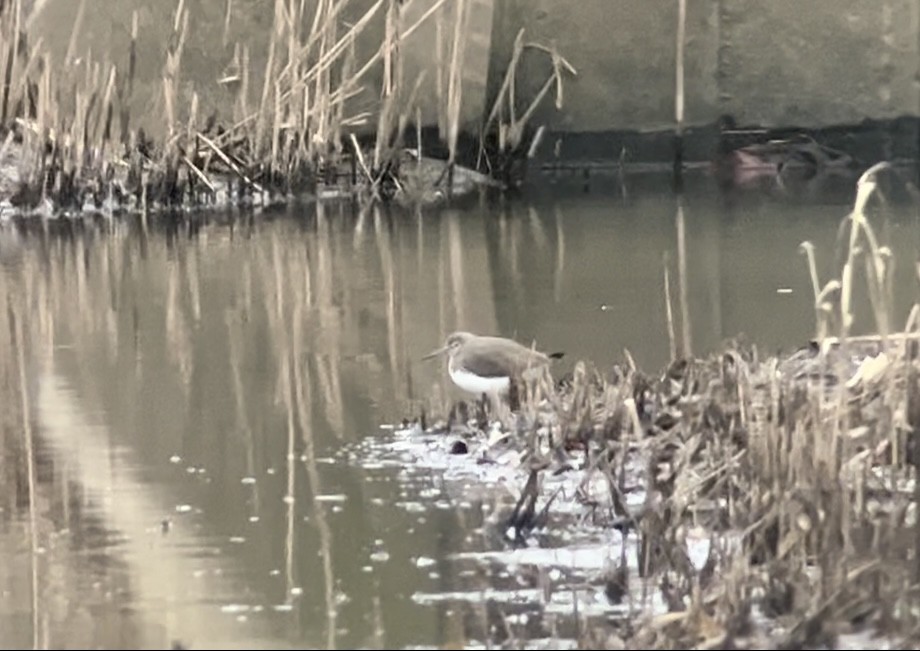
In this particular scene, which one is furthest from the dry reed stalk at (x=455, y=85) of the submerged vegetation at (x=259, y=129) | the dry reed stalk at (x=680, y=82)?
the dry reed stalk at (x=680, y=82)

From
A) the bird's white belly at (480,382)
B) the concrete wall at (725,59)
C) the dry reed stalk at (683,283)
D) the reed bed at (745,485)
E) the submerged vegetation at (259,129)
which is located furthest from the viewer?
the concrete wall at (725,59)

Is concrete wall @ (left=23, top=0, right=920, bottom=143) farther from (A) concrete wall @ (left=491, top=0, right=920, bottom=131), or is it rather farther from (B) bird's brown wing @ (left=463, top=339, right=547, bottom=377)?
(B) bird's brown wing @ (left=463, top=339, right=547, bottom=377)

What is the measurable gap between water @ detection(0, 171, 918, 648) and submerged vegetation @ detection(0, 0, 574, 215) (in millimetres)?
470

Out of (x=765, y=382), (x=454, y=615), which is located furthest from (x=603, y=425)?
(x=454, y=615)

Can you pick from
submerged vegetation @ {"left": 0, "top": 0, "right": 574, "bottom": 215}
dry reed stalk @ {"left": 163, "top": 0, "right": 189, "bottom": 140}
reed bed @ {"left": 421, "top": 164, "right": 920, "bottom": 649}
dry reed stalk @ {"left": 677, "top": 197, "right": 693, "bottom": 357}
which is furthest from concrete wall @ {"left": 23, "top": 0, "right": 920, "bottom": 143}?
reed bed @ {"left": 421, "top": 164, "right": 920, "bottom": 649}

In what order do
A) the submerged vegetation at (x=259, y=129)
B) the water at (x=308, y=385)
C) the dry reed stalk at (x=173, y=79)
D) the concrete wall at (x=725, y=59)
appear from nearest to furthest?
the water at (x=308, y=385)
the submerged vegetation at (x=259, y=129)
the dry reed stalk at (x=173, y=79)
the concrete wall at (x=725, y=59)

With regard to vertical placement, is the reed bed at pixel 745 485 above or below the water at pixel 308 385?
above

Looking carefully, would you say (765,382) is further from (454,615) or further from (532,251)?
(532,251)

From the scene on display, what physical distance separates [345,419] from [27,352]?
1.49 m

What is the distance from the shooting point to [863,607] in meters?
2.85

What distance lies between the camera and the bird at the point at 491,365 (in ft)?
14.4

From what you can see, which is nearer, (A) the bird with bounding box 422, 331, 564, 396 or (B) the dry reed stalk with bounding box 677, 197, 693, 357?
(A) the bird with bounding box 422, 331, 564, 396

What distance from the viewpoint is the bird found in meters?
4.38

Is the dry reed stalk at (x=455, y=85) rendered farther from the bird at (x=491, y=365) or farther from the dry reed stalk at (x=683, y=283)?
the bird at (x=491, y=365)
